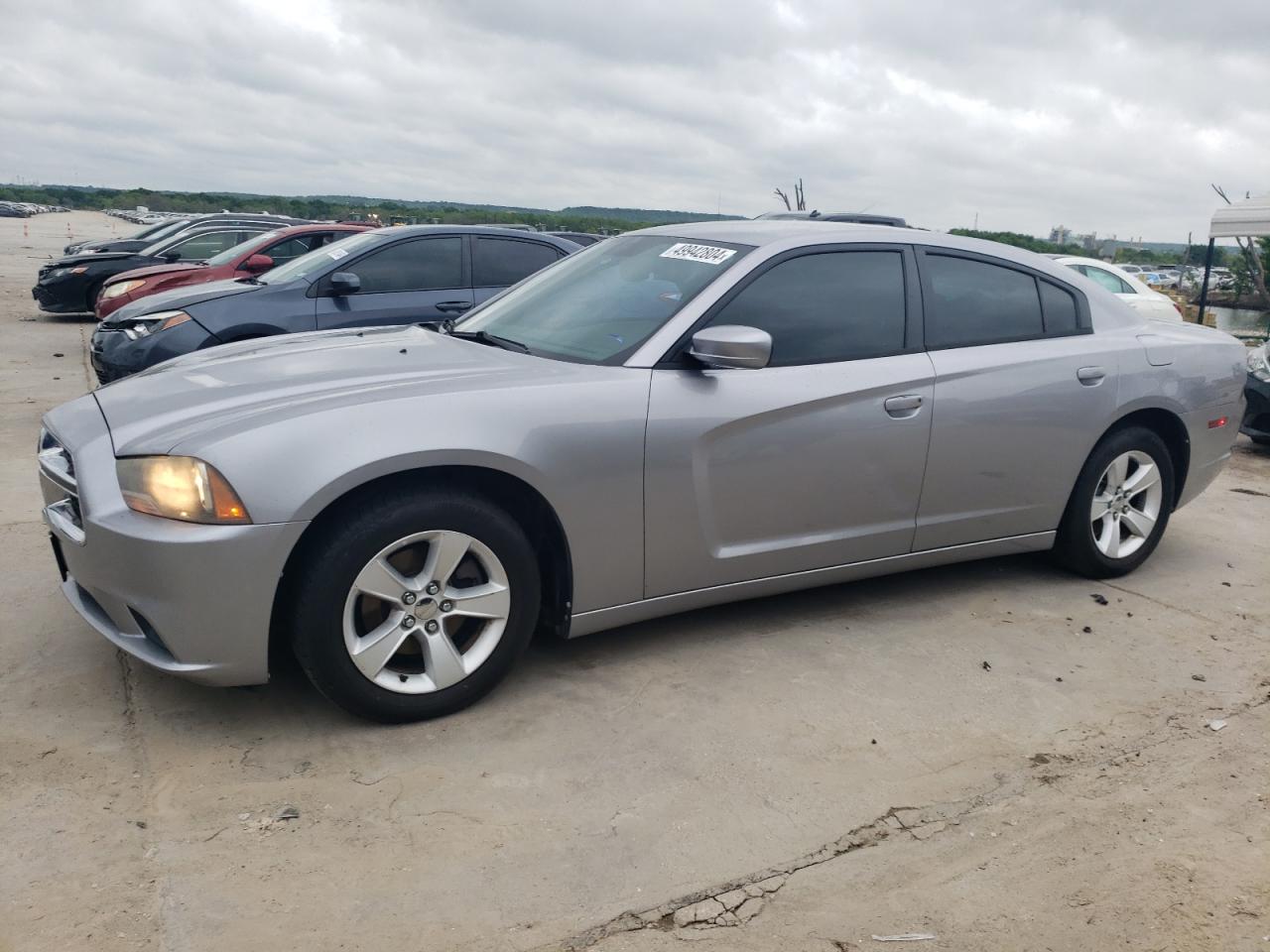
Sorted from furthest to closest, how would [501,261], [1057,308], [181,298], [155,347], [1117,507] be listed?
[501,261] → [181,298] → [155,347] → [1117,507] → [1057,308]

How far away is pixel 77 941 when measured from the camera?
2.31 metres

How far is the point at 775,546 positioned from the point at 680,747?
0.95m

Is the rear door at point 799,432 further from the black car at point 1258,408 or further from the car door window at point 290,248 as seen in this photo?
the car door window at point 290,248

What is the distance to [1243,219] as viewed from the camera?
47.1ft

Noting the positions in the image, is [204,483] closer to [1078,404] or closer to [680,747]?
[680,747]

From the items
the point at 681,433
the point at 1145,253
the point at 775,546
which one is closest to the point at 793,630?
the point at 775,546

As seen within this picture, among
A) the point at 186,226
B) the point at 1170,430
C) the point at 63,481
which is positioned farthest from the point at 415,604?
the point at 186,226

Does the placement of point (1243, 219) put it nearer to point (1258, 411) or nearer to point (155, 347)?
point (1258, 411)

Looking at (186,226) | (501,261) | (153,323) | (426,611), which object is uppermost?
(186,226)

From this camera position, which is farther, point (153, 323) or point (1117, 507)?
point (153, 323)

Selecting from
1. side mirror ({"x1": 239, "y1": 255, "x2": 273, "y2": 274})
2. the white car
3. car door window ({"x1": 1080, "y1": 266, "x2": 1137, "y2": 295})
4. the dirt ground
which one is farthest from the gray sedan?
car door window ({"x1": 1080, "y1": 266, "x2": 1137, "y2": 295})

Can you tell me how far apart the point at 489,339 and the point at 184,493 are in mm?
1470

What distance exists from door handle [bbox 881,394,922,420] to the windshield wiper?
1372 mm

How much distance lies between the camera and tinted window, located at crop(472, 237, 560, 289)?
794 cm
